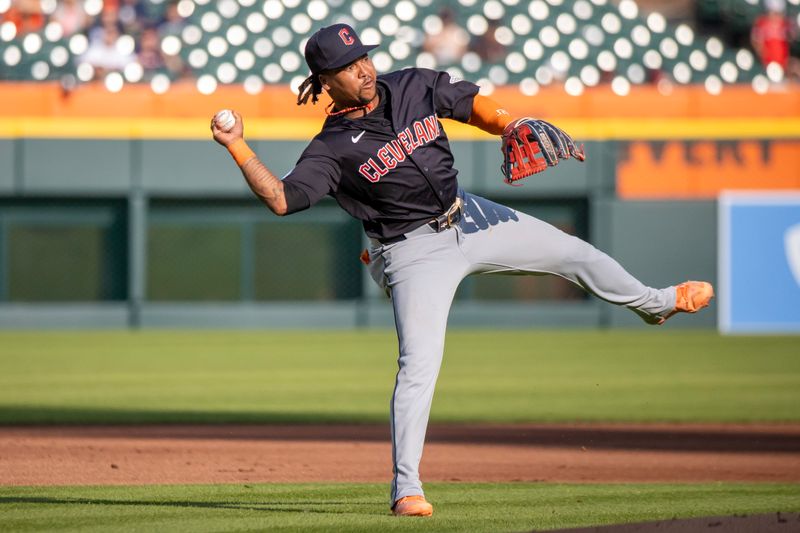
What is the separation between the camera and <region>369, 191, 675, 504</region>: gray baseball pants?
4.43 m

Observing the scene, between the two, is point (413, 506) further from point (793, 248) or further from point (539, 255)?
point (793, 248)

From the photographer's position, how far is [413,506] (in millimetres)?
4379

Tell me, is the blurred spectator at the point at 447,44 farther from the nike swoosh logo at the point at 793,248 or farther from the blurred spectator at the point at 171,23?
the nike swoosh logo at the point at 793,248

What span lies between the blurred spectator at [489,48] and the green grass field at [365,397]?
14.8 feet

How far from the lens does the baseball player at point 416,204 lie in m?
4.39

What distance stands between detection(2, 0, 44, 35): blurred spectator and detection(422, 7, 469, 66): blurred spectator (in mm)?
5749

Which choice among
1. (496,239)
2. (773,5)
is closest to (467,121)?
(496,239)

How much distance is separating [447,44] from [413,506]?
50.2ft

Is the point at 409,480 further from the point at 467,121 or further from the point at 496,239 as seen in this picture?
the point at 467,121

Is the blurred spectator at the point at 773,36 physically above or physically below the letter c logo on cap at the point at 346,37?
above

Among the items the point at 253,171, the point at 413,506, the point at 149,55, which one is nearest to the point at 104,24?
the point at 149,55

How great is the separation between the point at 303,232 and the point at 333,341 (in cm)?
281

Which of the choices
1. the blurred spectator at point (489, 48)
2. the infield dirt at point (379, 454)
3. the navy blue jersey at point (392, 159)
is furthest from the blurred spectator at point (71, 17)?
the navy blue jersey at point (392, 159)

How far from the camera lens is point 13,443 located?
7.18 meters
